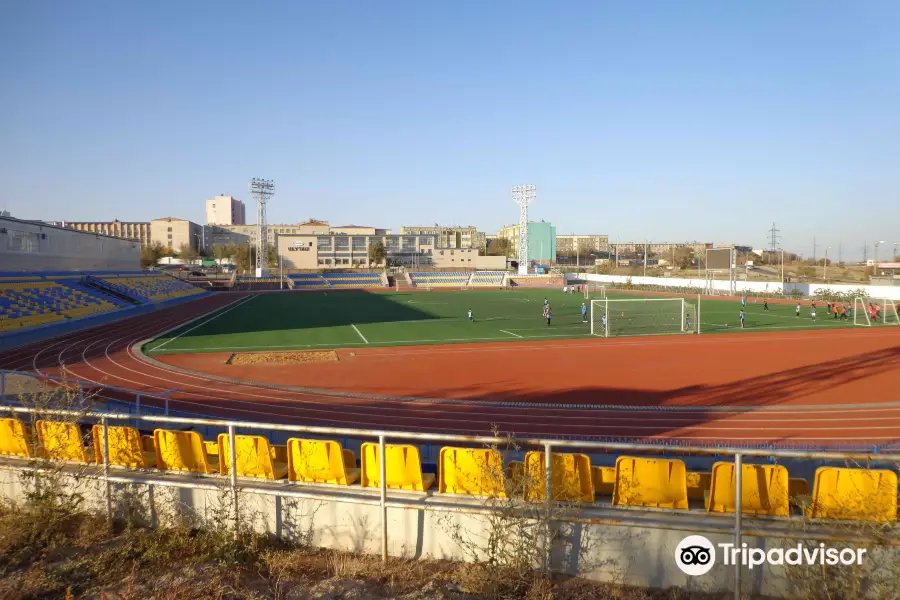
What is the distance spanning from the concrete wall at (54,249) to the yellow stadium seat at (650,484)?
153 ft

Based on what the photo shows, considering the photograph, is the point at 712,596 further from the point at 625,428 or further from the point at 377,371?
the point at 377,371

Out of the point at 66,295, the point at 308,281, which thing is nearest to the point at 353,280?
the point at 308,281

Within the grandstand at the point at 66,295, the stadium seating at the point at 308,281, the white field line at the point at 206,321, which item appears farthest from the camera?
the stadium seating at the point at 308,281

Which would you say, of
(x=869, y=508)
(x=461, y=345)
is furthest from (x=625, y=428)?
(x=461, y=345)

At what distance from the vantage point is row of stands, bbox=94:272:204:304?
50719 mm

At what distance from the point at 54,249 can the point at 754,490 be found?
5441 centimetres

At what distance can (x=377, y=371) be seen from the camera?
2300 cm

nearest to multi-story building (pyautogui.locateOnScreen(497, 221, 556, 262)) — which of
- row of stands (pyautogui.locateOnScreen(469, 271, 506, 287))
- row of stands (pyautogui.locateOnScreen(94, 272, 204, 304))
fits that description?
row of stands (pyautogui.locateOnScreen(469, 271, 506, 287))

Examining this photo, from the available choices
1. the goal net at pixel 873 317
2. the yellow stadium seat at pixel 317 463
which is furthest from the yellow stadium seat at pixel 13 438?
the goal net at pixel 873 317

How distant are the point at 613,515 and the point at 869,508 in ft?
8.10

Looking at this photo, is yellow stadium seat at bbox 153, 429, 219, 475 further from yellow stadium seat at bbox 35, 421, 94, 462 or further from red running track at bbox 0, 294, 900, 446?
red running track at bbox 0, 294, 900, 446

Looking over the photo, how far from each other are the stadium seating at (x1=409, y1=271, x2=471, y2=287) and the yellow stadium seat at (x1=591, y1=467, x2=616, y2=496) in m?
86.5

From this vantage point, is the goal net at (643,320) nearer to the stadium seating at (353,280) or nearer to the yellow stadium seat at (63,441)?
the yellow stadium seat at (63,441)

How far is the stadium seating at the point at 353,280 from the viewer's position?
91.9 meters
